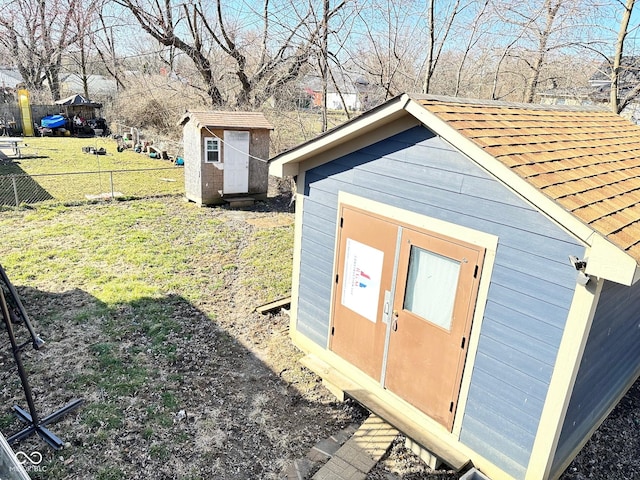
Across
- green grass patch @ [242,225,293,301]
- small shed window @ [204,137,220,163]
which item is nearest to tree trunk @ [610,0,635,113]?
green grass patch @ [242,225,293,301]

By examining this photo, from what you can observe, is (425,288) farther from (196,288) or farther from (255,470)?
(196,288)

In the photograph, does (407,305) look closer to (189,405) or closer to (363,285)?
(363,285)

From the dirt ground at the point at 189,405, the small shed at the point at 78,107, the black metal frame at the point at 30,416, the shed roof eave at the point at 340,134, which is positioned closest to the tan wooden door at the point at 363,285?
the dirt ground at the point at 189,405

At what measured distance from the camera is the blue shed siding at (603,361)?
3664 mm

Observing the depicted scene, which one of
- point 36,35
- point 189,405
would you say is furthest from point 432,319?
point 36,35

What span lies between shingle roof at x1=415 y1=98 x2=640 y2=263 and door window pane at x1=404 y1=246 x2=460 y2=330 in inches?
41.3

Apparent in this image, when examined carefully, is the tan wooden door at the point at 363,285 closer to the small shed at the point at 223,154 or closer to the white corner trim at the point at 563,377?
the white corner trim at the point at 563,377

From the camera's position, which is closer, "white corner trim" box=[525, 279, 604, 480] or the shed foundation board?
"white corner trim" box=[525, 279, 604, 480]

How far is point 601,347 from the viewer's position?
390 cm

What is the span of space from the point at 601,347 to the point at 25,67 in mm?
40037

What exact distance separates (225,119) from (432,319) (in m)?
9.58

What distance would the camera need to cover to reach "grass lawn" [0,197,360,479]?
4.23 meters

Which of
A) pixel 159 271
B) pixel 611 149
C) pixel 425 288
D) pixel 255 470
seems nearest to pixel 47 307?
pixel 159 271

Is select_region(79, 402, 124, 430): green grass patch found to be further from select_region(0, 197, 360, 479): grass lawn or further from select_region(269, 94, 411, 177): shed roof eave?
select_region(269, 94, 411, 177): shed roof eave
